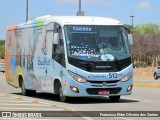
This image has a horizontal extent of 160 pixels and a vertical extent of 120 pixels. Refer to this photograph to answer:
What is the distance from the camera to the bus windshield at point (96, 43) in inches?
721

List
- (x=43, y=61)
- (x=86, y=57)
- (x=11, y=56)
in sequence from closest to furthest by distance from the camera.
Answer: (x=86, y=57) → (x=43, y=61) → (x=11, y=56)

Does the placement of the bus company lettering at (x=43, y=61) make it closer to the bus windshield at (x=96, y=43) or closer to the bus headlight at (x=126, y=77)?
the bus windshield at (x=96, y=43)

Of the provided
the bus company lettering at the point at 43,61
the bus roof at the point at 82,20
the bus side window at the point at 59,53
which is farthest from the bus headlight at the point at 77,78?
the bus company lettering at the point at 43,61

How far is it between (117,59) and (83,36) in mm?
1539

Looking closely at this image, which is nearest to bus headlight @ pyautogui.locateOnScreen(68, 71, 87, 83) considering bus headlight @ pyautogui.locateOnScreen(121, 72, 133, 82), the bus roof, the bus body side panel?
bus headlight @ pyautogui.locateOnScreen(121, 72, 133, 82)

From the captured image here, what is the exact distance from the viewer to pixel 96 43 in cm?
1855

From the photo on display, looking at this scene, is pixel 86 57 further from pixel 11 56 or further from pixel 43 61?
pixel 11 56

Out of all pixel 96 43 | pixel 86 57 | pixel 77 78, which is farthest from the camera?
pixel 96 43

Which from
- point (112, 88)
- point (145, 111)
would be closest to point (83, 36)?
point (112, 88)

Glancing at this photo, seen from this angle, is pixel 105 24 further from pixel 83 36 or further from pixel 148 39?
pixel 148 39

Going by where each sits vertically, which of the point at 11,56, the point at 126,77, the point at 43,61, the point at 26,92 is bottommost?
the point at 26,92

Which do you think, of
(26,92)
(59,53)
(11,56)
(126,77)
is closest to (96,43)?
(59,53)

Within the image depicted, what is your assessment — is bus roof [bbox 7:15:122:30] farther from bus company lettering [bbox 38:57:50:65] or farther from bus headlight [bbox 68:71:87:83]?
bus headlight [bbox 68:71:87:83]

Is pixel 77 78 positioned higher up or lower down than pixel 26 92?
higher up
